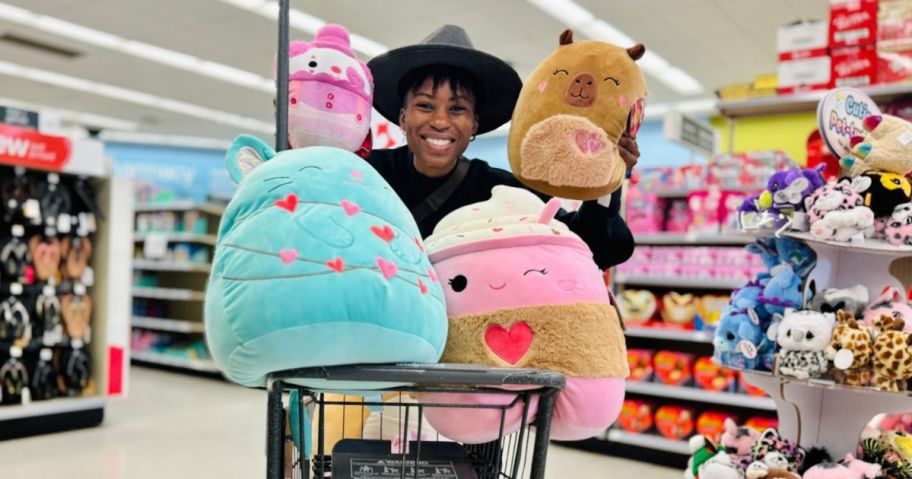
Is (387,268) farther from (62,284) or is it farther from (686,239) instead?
(62,284)

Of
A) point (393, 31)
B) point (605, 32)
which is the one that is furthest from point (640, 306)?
point (393, 31)

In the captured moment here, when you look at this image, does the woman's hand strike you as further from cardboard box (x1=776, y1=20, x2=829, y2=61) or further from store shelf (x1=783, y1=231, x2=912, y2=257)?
cardboard box (x1=776, y1=20, x2=829, y2=61)

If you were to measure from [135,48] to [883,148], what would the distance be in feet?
28.4

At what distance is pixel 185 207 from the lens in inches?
309

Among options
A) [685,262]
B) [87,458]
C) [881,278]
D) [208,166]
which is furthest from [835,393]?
[208,166]

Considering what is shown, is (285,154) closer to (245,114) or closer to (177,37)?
(177,37)

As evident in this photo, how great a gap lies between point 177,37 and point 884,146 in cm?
778

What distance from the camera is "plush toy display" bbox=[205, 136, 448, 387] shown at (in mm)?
676

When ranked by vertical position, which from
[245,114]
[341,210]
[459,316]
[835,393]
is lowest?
[835,393]

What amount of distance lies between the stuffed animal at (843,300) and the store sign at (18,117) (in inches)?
196

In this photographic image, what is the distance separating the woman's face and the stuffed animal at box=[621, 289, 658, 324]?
11.7 feet

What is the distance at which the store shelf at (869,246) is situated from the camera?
78.4 inches

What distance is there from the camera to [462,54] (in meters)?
1.18

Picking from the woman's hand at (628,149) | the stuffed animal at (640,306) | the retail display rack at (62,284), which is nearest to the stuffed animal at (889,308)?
the woman's hand at (628,149)
